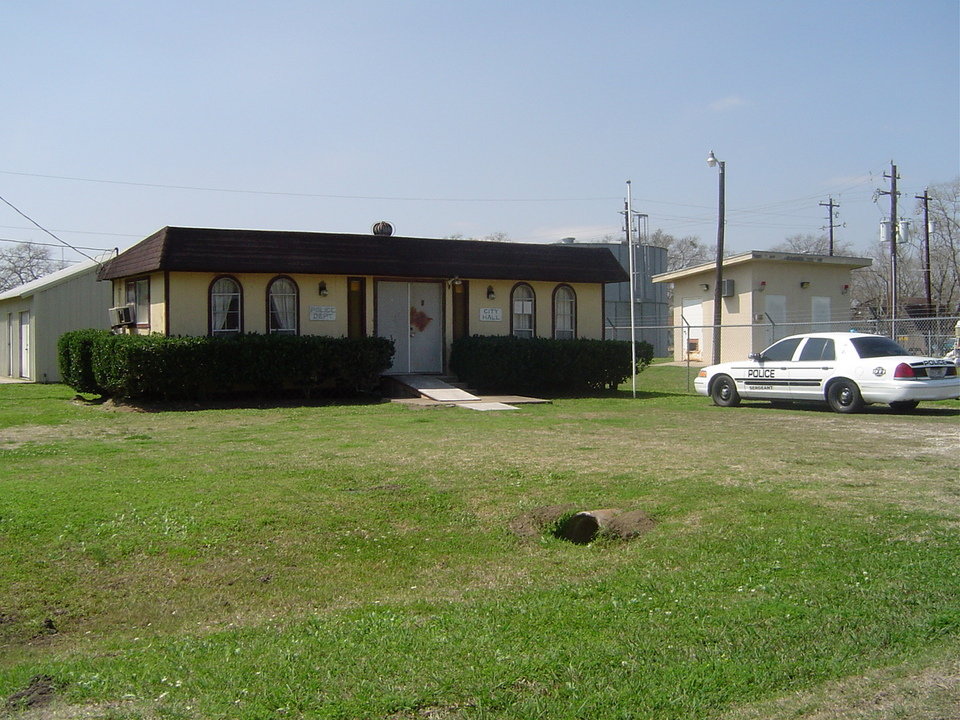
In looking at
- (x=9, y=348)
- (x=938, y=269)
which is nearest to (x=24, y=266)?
(x=9, y=348)

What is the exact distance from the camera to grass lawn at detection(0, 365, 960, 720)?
14.9 feet

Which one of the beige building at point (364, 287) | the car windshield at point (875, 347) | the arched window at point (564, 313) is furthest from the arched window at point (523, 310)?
the car windshield at point (875, 347)

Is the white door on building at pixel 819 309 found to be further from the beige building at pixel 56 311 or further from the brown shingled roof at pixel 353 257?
the beige building at pixel 56 311

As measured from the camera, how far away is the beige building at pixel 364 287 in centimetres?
1944

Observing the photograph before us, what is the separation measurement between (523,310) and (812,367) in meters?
7.89

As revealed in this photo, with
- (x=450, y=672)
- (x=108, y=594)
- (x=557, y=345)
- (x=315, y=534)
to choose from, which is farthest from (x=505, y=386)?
Answer: (x=450, y=672)

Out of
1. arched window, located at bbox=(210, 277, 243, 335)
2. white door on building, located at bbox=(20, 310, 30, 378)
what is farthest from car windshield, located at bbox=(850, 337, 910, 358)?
white door on building, located at bbox=(20, 310, 30, 378)

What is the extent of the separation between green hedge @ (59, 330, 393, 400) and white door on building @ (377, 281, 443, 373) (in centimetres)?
148

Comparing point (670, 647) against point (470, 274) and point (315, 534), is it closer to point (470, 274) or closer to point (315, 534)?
point (315, 534)

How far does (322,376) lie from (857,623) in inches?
592

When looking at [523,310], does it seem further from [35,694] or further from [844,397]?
[35,694]

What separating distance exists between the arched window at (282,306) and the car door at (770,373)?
946cm

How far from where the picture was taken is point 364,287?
21125 mm

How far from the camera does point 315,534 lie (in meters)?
7.53
